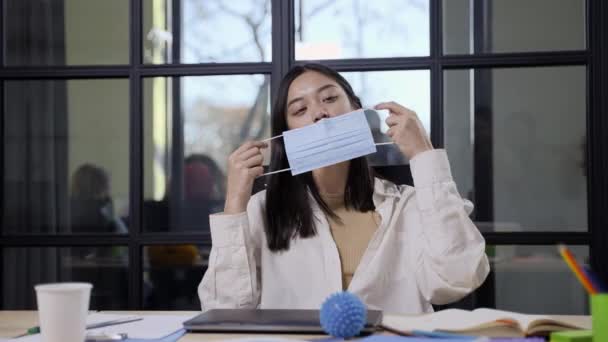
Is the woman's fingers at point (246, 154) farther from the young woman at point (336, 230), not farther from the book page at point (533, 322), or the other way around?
the book page at point (533, 322)

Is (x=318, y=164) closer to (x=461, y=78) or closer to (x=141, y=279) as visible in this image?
(x=461, y=78)

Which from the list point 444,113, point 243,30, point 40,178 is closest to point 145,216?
point 40,178

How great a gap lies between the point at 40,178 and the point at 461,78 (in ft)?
5.86

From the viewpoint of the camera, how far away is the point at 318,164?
1.89m

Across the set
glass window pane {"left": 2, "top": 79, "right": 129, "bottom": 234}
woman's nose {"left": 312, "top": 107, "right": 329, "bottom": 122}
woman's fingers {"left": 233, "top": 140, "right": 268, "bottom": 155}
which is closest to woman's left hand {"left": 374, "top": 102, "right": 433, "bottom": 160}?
woman's nose {"left": 312, "top": 107, "right": 329, "bottom": 122}

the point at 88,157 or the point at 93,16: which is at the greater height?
the point at 93,16

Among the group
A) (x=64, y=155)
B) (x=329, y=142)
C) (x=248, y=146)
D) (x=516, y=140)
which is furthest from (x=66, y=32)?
(x=516, y=140)

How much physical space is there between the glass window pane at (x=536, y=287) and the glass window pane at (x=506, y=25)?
803 mm

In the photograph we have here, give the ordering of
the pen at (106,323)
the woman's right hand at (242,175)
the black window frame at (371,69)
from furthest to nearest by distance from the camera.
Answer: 1. the black window frame at (371,69)
2. the woman's right hand at (242,175)
3. the pen at (106,323)

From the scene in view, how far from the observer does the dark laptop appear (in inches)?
50.0

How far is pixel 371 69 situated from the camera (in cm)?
276

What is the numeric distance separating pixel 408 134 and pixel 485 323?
693 millimetres

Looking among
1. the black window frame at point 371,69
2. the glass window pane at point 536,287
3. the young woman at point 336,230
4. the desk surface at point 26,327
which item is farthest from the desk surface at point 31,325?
the glass window pane at point 536,287

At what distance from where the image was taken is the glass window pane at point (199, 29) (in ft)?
9.43
